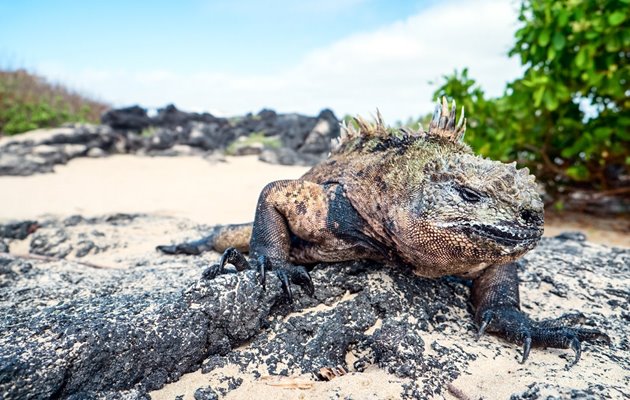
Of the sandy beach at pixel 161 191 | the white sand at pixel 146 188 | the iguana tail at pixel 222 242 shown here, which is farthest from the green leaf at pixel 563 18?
the iguana tail at pixel 222 242

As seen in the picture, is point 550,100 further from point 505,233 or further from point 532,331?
point 505,233

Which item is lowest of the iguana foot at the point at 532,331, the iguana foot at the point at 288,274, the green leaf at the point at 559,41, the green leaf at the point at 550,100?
the iguana foot at the point at 532,331

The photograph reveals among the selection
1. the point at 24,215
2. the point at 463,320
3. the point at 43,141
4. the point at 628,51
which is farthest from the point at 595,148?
the point at 43,141

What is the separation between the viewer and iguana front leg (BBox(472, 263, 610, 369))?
2.24 meters

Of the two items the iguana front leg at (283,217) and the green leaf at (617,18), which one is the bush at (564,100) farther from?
→ the iguana front leg at (283,217)

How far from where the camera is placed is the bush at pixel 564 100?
586 cm

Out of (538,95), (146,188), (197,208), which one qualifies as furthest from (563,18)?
(146,188)

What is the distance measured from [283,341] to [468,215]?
1.00 metres

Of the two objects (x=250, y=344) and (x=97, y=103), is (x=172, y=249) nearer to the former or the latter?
(x=250, y=344)

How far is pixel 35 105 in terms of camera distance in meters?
16.6

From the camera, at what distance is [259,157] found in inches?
453

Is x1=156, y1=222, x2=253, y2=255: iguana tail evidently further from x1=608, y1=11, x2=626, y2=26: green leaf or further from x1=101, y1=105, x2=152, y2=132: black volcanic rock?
x1=101, y1=105, x2=152, y2=132: black volcanic rock

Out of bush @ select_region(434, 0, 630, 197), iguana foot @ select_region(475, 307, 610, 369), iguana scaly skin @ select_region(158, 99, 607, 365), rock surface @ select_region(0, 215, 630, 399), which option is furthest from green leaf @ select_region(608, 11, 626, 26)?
iguana foot @ select_region(475, 307, 610, 369)

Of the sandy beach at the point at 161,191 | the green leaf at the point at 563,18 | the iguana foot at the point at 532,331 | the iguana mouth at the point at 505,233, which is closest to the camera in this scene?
the iguana mouth at the point at 505,233
